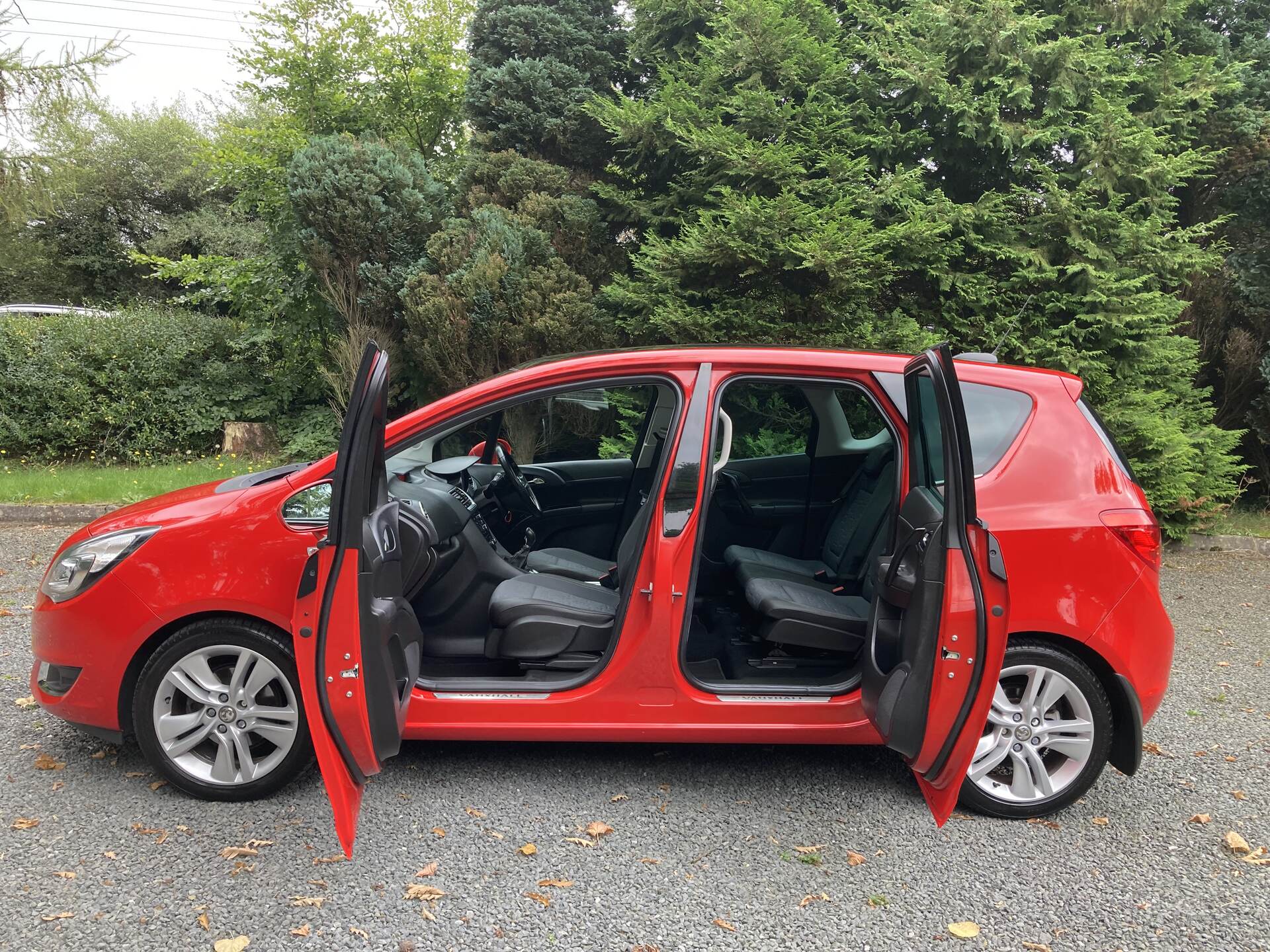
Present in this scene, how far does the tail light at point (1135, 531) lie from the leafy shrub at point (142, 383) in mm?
9488

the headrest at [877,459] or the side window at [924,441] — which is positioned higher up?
the side window at [924,441]

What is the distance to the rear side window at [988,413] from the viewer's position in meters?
3.11

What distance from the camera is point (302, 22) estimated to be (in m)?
11.7

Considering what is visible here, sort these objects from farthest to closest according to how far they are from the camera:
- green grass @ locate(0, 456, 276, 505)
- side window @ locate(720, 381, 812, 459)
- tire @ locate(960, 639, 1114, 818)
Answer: green grass @ locate(0, 456, 276, 505)
side window @ locate(720, 381, 812, 459)
tire @ locate(960, 639, 1114, 818)

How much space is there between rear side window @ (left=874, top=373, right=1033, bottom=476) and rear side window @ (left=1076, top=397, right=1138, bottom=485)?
0.23 metres

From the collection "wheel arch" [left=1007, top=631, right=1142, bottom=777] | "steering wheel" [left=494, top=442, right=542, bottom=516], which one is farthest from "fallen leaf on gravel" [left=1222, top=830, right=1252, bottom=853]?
"steering wheel" [left=494, top=442, right=542, bottom=516]

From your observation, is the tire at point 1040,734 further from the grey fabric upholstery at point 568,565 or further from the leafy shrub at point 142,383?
the leafy shrub at point 142,383

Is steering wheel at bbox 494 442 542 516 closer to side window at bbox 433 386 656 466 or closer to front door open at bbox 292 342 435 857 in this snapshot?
side window at bbox 433 386 656 466

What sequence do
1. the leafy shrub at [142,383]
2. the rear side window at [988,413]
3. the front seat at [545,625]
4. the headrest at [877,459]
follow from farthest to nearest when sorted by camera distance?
the leafy shrub at [142,383] < the headrest at [877,459] < the front seat at [545,625] < the rear side window at [988,413]

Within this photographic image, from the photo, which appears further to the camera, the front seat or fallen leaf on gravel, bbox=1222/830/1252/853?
the front seat

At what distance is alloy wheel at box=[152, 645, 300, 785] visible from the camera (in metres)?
2.94

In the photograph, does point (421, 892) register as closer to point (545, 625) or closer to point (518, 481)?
point (545, 625)

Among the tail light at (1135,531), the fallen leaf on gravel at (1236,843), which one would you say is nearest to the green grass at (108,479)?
the tail light at (1135,531)

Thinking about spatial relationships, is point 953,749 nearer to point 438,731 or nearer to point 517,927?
point 517,927
